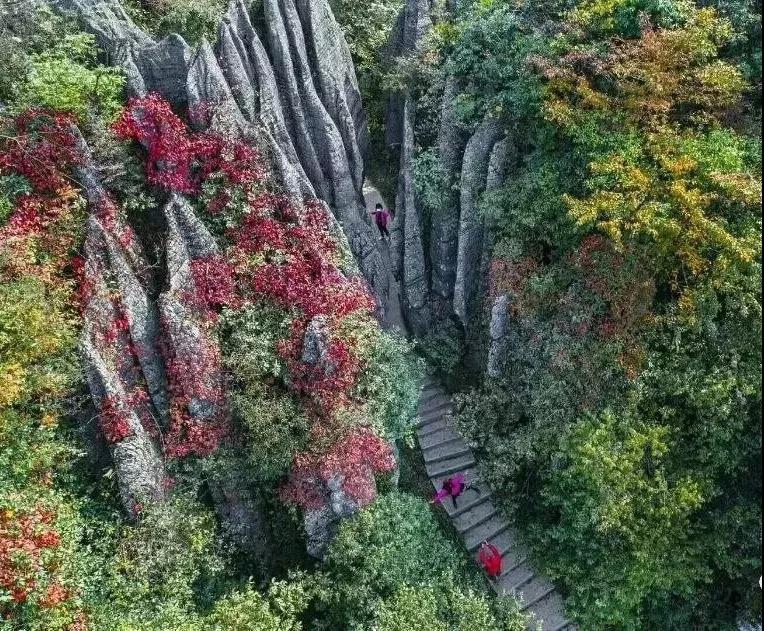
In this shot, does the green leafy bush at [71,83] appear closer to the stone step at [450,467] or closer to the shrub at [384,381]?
the shrub at [384,381]

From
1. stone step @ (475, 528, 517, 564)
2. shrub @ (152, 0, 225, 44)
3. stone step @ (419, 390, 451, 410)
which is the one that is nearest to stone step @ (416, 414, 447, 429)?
stone step @ (419, 390, 451, 410)

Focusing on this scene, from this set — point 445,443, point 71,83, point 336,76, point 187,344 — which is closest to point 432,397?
point 445,443

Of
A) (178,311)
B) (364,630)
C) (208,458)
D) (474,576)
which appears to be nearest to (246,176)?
(178,311)

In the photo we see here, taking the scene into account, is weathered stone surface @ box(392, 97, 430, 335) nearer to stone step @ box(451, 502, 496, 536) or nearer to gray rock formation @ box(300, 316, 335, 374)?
stone step @ box(451, 502, 496, 536)

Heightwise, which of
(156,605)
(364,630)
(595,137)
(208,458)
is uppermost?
(595,137)

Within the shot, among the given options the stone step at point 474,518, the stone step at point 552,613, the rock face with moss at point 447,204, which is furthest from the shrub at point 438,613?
the rock face with moss at point 447,204

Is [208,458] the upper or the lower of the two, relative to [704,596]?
upper

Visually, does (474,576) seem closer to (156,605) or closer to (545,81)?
(156,605)
